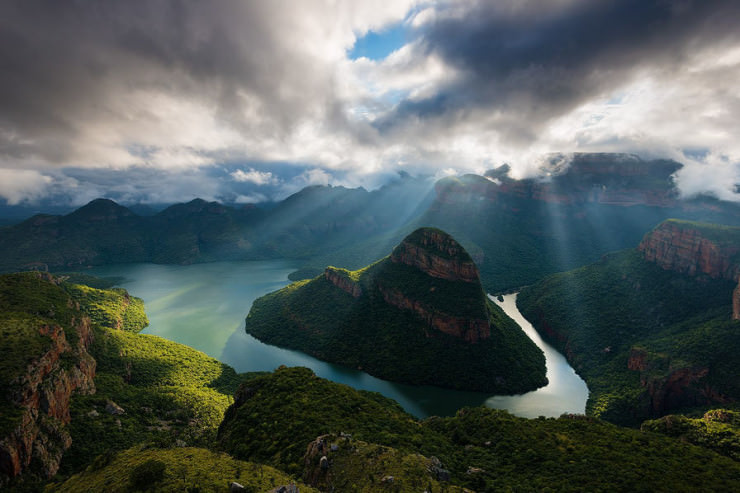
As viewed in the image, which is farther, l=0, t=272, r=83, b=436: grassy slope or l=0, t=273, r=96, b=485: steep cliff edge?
l=0, t=272, r=83, b=436: grassy slope

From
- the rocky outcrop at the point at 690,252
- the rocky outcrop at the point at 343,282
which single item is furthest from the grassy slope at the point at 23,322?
the rocky outcrop at the point at 690,252

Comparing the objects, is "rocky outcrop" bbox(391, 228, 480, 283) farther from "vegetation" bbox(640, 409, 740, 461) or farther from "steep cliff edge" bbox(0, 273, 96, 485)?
"steep cliff edge" bbox(0, 273, 96, 485)

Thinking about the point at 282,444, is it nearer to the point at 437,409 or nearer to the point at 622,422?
the point at 437,409

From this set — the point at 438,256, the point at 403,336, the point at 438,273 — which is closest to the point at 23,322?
the point at 403,336

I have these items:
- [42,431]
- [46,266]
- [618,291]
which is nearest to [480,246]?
[618,291]

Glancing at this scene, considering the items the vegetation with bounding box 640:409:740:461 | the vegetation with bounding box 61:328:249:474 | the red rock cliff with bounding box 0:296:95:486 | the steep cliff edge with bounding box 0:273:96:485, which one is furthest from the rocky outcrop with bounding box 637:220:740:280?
the steep cliff edge with bounding box 0:273:96:485

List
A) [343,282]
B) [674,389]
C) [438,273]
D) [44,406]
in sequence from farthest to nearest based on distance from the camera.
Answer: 1. [343,282]
2. [438,273]
3. [674,389]
4. [44,406]

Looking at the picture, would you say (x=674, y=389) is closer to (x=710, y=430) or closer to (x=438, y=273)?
(x=710, y=430)
